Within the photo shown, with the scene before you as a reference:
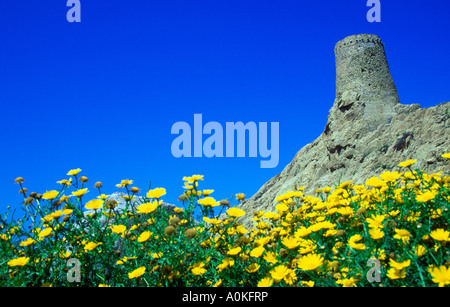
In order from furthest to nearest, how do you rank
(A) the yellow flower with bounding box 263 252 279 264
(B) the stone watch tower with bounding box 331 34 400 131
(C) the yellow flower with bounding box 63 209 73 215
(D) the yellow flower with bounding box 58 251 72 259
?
1. (B) the stone watch tower with bounding box 331 34 400 131
2. (C) the yellow flower with bounding box 63 209 73 215
3. (D) the yellow flower with bounding box 58 251 72 259
4. (A) the yellow flower with bounding box 263 252 279 264

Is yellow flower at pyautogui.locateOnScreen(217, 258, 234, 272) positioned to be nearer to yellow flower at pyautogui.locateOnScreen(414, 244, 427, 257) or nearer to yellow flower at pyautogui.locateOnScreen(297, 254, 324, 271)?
yellow flower at pyautogui.locateOnScreen(297, 254, 324, 271)

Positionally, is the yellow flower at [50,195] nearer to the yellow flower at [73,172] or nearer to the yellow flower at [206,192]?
the yellow flower at [73,172]

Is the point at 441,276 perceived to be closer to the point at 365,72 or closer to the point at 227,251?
the point at 227,251

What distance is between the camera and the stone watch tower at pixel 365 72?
863 inches

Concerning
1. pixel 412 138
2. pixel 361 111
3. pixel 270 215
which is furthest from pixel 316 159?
pixel 270 215

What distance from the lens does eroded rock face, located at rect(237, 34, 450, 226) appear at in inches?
514

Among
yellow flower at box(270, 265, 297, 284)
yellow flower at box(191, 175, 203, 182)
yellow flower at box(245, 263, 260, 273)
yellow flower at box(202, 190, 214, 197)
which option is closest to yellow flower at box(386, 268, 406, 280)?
yellow flower at box(270, 265, 297, 284)

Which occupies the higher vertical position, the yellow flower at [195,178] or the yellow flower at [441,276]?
the yellow flower at [195,178]

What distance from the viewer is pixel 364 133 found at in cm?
1767

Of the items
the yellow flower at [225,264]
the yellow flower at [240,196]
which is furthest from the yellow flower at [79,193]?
the yellow flower at [240,196]

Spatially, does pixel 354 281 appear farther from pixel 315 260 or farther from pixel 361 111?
pixel 361 111

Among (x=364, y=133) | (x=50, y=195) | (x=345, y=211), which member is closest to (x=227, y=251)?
(x=345, y=211)

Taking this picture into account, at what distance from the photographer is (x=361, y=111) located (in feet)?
62.8

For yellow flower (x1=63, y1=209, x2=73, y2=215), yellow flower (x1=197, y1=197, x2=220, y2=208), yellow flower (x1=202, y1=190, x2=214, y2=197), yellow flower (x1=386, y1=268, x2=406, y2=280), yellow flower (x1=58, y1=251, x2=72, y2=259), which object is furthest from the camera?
A: yellow flower (x1=202, y1=190, x2=214, y2=197)
